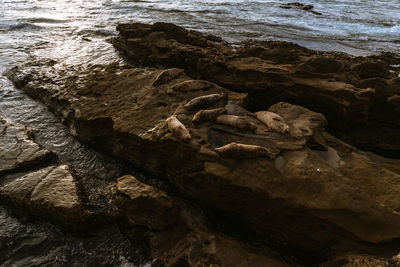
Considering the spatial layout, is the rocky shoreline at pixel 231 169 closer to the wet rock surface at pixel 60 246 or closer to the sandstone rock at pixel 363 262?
the sandstone rock at pixel 363 262

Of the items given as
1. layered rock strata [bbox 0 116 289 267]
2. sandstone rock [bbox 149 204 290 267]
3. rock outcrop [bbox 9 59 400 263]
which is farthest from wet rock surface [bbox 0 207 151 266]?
rock outcrop [bbox 9 59 400 263]

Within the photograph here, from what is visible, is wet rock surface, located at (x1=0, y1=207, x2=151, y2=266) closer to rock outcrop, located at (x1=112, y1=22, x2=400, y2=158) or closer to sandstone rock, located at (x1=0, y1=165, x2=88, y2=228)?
sandstone rock, located at (x1=0, y1=165, x2=88, y2=228)

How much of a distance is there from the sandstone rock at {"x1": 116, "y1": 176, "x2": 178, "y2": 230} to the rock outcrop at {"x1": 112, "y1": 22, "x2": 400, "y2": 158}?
3648 mm

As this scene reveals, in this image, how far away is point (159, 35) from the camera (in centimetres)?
895

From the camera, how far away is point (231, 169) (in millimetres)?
3729

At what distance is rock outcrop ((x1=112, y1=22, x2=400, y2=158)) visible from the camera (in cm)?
557

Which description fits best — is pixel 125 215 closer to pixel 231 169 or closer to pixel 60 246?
pixel 60 246

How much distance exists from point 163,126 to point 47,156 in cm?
218

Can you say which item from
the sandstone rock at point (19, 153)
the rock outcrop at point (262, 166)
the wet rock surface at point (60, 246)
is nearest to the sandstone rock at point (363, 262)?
the rock outcrop at point (262, 166)

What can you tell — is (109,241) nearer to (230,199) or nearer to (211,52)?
(230,199)

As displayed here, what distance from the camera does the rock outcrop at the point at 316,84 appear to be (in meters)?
5.57

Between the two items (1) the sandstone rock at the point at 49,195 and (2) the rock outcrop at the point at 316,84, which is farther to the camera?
(2) the rock outcrop at the point at 316,84

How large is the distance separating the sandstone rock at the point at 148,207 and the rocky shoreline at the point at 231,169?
0.01m

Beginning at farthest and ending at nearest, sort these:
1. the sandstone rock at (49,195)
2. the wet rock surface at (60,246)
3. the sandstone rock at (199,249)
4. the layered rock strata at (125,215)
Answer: the sandstone rock at (49,195)
the wet rock surface at (60,246)
the layered rock strata at (125,215)
the sandstone rock at (199,249)
